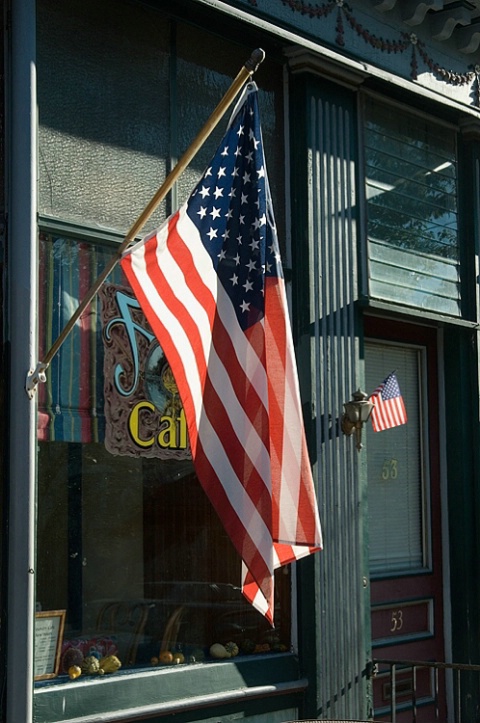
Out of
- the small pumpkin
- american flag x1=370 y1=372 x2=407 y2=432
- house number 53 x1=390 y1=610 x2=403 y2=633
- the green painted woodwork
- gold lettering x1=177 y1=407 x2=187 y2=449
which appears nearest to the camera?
the small pumpkin

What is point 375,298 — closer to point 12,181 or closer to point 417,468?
point 417,468

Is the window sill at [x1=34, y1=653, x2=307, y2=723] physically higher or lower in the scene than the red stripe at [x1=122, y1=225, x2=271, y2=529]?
lower

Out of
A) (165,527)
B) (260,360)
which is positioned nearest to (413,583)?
(165,527)

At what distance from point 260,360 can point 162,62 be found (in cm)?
324

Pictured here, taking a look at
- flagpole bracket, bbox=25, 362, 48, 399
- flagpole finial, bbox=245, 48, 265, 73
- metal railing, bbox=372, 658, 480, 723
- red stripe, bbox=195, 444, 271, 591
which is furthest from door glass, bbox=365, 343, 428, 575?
flagpole finial, bbox=245, 48, 265, 73

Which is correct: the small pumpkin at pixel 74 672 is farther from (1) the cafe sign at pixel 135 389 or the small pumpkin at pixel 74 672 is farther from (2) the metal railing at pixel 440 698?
(2) the metal railing at pixel 440 698

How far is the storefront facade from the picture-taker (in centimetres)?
704

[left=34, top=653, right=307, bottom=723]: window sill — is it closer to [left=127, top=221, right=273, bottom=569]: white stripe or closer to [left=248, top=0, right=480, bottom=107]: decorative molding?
[left=127, top=221, right=273, bottom=569]: white stripe

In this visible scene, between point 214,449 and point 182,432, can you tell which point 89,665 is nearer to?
point 182,432

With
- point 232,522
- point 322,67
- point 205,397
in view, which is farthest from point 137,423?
point 322,67

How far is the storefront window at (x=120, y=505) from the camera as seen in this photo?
719cm

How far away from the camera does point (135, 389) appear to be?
7.66 metres

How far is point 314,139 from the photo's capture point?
902 cm

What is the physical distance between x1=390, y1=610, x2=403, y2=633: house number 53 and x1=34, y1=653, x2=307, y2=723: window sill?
5.47 feet
